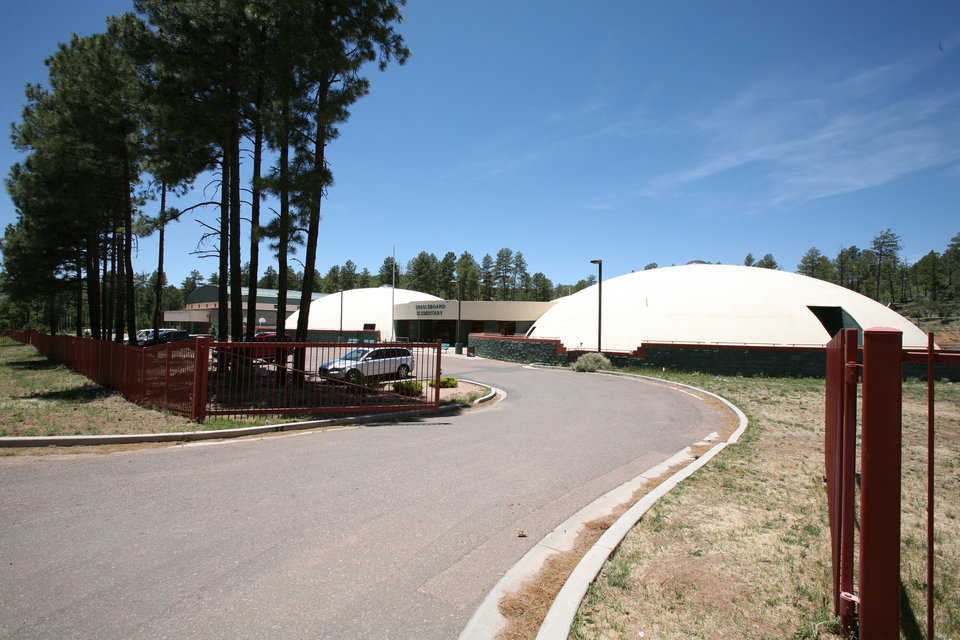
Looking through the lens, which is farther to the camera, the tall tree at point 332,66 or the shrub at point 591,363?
the shrub at point 591,363

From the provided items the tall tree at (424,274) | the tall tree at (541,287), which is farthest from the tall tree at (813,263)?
the tall tree at (424,274)

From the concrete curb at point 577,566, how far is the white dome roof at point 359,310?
2276 inches

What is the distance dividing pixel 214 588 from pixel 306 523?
4.59ft

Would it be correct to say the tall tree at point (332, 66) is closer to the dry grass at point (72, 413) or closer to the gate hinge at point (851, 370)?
the dry grass at point (72, 413)

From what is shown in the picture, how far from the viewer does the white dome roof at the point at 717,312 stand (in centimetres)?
2997

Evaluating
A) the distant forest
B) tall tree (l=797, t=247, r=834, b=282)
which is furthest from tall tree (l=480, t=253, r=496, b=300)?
tall tree (l=797, t=247, r=834, b=282)

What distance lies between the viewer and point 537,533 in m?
5.41

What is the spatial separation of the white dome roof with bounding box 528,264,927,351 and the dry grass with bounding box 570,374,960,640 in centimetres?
2298

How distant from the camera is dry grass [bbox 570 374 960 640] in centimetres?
363

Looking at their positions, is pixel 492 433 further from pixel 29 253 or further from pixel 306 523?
pixel 29 253

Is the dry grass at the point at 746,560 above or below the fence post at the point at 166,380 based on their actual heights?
below

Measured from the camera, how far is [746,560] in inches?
182

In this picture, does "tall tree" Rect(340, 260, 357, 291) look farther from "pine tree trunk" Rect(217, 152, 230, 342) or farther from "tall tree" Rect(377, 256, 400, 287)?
"pine tree trunk" Rect(217, 152, 230, 342)

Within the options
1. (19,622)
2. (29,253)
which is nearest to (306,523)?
(19,622)
